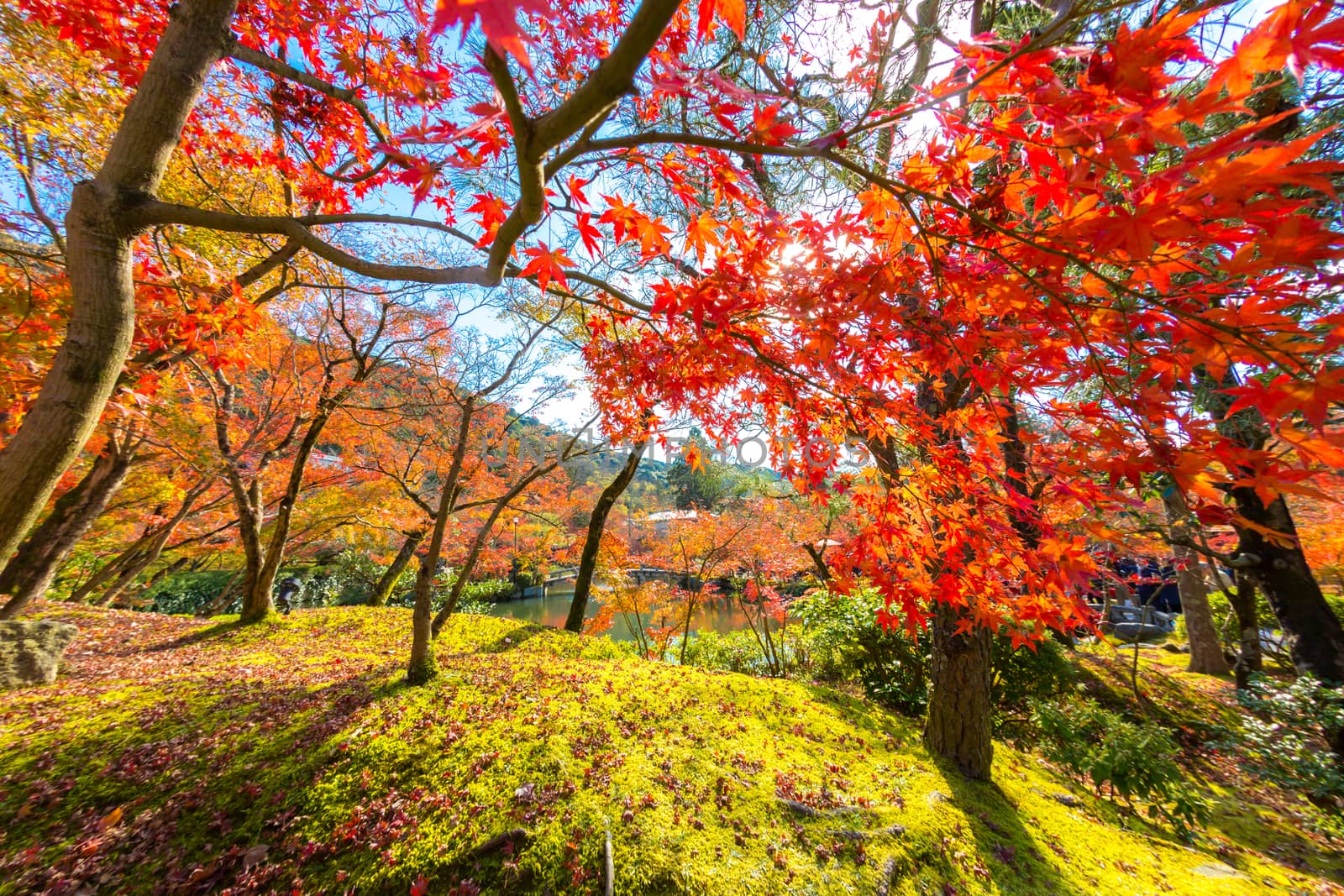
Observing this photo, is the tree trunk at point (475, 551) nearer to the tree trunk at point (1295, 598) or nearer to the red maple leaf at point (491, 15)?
the red maple leaf at point (491, 15)

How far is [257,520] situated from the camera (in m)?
5.13

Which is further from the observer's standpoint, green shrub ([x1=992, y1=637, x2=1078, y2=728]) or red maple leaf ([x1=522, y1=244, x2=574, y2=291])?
green shrub ([x1=992, y1=637, x2=1078, y2=728])

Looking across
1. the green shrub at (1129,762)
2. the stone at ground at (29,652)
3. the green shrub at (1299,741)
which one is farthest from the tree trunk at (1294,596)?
the stone at ground at (29,652)

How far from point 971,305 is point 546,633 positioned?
5690mm

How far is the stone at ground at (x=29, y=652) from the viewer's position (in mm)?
3029

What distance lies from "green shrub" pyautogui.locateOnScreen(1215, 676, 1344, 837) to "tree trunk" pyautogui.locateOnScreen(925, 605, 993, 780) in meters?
2.55

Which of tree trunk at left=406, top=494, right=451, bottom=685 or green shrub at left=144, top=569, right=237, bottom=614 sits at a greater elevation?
tree trunk at left=406, top=494, right=451, bottom=685

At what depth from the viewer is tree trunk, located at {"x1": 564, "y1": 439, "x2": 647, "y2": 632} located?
6777 mm

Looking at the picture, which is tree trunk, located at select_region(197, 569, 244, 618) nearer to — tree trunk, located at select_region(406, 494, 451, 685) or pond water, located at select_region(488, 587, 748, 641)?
pond water, located at select_region(488, 587, 748, 641)

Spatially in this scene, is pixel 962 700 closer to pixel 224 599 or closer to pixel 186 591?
pixel 224 599

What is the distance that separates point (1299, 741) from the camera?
3.41 metres

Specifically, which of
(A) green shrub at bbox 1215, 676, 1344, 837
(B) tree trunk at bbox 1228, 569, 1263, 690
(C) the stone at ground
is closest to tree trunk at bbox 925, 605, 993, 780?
(A) green shrub at bbox 1215, 676, 1344, 837

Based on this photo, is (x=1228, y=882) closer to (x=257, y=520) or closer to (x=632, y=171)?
(x=632, y=171)

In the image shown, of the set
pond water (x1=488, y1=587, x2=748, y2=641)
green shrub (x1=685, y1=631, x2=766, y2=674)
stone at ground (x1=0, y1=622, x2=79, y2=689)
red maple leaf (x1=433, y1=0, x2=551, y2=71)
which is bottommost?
pond water (x1=488, y1=587, x2=748, y2=641)
